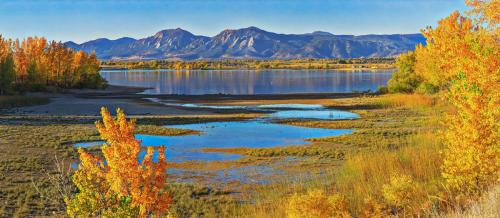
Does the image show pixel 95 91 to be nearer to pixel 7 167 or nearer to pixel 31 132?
pixel 31 132

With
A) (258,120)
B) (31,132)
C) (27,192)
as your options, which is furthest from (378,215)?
(258,120)

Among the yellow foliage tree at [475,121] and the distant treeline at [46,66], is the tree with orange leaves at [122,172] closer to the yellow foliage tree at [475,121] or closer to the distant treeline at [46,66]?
the yellow foliage tree at [475,121]

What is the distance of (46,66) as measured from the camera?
8831 cm

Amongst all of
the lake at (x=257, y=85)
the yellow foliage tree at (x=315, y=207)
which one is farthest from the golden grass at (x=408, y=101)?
the yellow foliage tree at (x=315, y=207)

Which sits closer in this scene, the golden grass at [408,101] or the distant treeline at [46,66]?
the golden grass at [408,101]

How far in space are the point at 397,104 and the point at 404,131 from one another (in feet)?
82.0

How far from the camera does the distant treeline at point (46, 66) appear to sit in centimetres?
7919

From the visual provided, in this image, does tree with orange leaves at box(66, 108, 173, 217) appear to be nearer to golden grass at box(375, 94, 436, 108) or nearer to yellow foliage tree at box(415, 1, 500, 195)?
yellow foliage tree at box(415, 1, 500, 195)

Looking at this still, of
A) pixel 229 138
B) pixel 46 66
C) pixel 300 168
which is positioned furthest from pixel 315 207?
pixel 46 66

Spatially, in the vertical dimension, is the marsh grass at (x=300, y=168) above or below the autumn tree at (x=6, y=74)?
below

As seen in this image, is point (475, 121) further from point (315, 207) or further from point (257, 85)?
point (257, 85)

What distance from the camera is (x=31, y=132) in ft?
119

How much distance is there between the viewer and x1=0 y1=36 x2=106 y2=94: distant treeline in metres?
79.2

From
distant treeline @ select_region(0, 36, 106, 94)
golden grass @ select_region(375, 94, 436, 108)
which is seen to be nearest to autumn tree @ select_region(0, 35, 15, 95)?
distant treeline @ select_region(0, 36, 106, 94)
